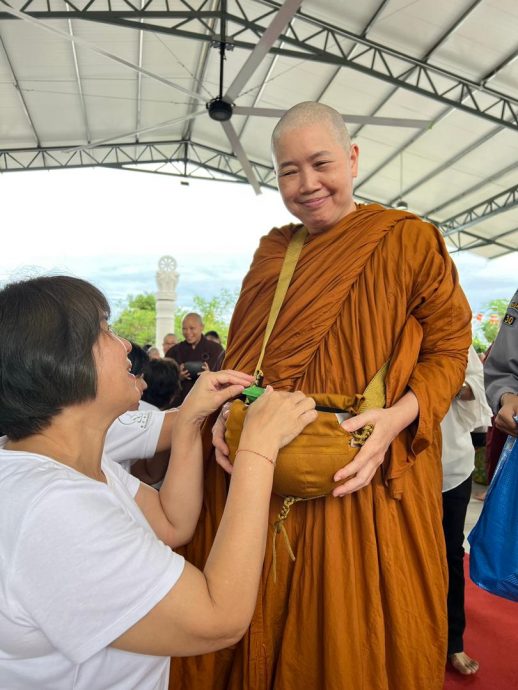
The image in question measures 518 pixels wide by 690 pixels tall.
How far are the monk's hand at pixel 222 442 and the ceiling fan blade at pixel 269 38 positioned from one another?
370cm

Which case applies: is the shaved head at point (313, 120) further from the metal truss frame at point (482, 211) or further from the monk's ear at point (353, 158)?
the metal truss frame at point (482, 211)

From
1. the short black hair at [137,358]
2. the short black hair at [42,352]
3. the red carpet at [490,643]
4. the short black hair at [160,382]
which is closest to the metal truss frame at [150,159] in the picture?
the short black hair at [160,382]

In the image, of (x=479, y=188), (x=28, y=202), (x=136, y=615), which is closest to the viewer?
(x=136, y=615)

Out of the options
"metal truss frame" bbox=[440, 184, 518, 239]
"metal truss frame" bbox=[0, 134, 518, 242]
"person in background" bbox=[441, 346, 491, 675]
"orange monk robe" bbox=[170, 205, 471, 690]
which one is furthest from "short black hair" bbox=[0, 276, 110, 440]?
"metal truss frame" bbox=[0, 134, 518, 242]

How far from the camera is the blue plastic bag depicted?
1.38m

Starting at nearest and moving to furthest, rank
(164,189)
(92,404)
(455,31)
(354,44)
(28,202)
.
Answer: (92,404) → (455,31) → (354,44) → (28,202) → (164,189)

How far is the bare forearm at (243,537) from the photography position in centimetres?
83

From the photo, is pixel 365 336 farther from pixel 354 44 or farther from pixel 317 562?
pixel 354 44

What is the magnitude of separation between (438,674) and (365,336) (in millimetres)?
737

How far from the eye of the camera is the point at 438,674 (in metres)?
1.13

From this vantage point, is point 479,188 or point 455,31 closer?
point 455,31

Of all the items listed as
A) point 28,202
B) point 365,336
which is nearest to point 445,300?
point 365,336

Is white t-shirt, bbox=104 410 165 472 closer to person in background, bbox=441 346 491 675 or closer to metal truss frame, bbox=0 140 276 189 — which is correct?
person in background, bbox=441 346 491 675

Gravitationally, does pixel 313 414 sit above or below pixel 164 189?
below
